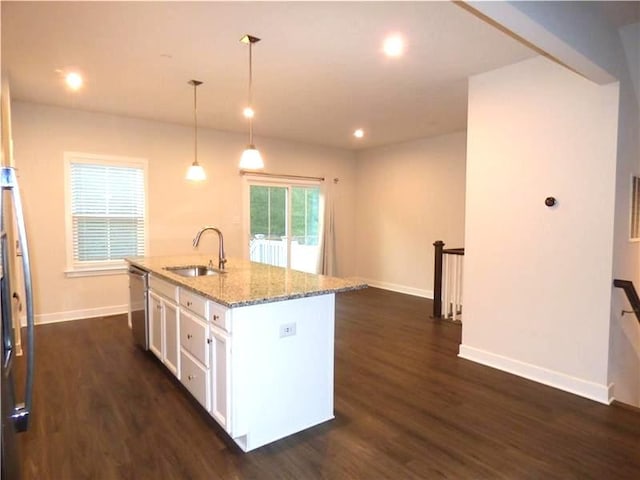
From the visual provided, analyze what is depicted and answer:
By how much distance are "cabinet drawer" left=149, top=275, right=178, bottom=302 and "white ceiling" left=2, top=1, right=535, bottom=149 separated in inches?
70.8

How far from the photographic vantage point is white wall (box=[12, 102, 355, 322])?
15.4 ft

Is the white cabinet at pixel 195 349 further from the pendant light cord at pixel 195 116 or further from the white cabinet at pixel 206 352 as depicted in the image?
the pendant light cord at pixel 195 116

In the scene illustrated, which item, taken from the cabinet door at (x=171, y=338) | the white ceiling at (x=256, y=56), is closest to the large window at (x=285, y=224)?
the white ceiling at (x=256, y=56)

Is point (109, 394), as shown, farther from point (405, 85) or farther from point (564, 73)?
point (564, 73)

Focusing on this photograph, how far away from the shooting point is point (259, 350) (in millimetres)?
2312

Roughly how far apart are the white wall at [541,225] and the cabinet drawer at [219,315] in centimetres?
239

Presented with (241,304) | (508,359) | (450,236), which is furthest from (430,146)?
(241,304)

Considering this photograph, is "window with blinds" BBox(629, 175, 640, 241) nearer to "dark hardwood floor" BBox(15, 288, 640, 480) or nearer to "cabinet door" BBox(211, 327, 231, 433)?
"dark hardwood floor" BBox(15, 288, 640, 480)

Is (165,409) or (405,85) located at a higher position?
(405,85)

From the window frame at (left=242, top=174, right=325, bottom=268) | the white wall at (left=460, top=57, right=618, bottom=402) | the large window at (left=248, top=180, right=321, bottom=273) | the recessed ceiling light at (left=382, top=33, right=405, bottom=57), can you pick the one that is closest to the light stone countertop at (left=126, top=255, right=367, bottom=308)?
the white wall at (left=460, top=57, right=618, bottom=402)

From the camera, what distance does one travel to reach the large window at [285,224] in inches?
258

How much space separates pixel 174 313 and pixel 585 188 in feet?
10.4

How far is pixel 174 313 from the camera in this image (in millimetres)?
2996

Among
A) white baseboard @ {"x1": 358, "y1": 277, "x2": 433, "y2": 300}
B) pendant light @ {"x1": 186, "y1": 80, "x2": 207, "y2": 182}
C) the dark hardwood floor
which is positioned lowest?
the dark hardwood floor
